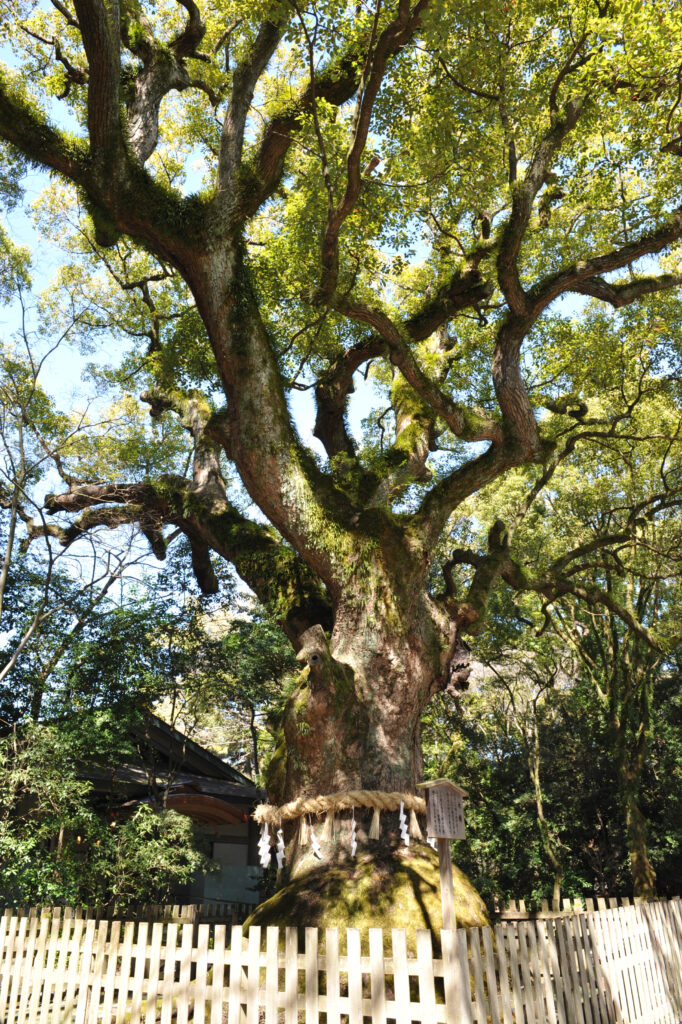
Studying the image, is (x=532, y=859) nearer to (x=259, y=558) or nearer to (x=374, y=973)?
(x=259, y=558)

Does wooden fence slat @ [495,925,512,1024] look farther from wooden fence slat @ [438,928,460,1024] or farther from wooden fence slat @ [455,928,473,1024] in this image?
→ wooden fence slat @ [438,928,460,1024]

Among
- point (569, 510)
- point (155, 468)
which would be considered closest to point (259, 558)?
point (155, 468)

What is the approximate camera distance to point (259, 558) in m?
8.02

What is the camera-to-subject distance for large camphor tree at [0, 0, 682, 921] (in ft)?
21.8

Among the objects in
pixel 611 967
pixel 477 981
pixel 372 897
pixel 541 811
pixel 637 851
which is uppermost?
pixel 541 811

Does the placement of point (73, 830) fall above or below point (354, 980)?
above

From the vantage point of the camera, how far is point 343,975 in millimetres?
5051

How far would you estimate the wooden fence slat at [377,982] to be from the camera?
11.6 feet

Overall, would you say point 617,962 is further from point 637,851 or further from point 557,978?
point 637,851

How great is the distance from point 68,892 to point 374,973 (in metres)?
5.61

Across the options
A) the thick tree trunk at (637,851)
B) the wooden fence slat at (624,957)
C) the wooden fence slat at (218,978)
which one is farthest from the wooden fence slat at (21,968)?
the thick tree trunk at (637,851)

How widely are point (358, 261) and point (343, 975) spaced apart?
23.5 feet

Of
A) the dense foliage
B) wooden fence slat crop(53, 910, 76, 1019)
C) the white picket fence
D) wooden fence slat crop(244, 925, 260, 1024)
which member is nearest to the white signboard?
the white picket fence

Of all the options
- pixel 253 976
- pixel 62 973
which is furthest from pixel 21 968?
pixel 253 976
